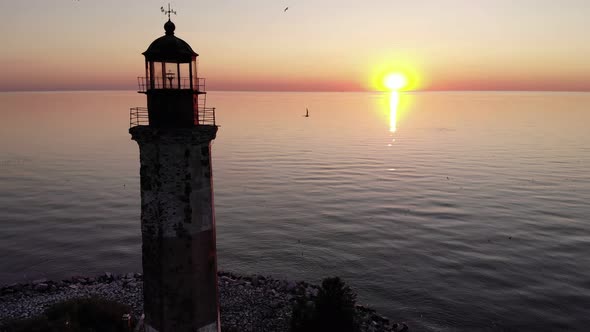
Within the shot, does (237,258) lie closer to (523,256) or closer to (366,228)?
(366,228)

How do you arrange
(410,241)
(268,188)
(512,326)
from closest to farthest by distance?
(512,326) → (410,241) → (268,188)

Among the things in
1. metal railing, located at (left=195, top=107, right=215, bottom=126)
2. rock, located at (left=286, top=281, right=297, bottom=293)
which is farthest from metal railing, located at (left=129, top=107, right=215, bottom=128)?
rock, located at (left=286, top=281, right=297, bottom=293)

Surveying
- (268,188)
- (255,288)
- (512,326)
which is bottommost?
(512,326)

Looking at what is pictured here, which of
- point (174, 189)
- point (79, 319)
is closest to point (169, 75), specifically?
point (174, 189)

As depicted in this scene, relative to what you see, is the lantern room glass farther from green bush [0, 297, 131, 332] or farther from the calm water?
the calm water

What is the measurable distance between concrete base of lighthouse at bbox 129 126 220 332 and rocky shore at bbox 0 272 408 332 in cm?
662

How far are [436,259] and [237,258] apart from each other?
1657cm

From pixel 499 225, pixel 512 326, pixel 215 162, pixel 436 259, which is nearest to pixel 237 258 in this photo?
pixel 436 259

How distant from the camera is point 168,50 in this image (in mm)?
14445

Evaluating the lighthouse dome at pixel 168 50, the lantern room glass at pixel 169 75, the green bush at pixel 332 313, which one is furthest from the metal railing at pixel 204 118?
the green bush at pixel 332 313

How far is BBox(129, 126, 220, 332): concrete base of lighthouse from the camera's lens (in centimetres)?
1401

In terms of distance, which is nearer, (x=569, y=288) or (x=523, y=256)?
(x=569, y=288)

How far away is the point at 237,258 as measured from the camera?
107 feet

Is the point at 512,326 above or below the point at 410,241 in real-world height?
below
